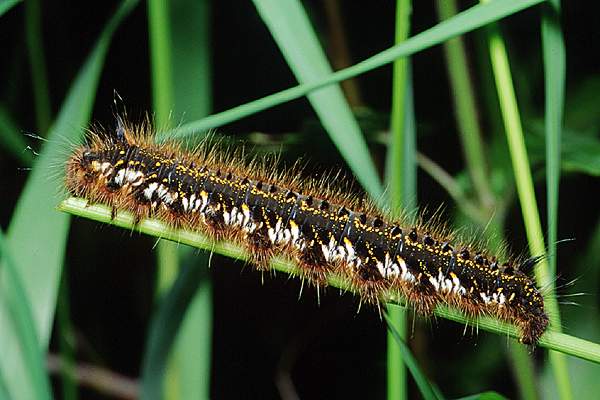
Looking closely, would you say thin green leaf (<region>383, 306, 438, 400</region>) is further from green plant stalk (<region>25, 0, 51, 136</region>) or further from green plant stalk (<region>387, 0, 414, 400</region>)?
green plant stalk (<region>25, 0, 51, 136</region>)

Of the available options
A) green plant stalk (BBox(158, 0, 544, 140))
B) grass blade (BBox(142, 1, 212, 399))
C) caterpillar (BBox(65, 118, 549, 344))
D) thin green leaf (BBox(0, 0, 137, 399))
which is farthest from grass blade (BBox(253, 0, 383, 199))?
grass blade (BBox(142, 1, 212, 399))

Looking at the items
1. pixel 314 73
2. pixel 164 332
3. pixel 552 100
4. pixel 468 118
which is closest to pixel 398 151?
pixel 314 73

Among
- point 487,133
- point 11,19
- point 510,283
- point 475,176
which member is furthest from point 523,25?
point 11,19

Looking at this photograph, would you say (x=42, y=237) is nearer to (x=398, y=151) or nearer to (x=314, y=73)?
(x=314, y=73)

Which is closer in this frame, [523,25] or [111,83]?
[523,25]

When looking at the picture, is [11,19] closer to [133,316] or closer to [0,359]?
[133,316]

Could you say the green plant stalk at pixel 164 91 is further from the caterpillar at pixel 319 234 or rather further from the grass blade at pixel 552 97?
the grass blade at pixel 552 97
